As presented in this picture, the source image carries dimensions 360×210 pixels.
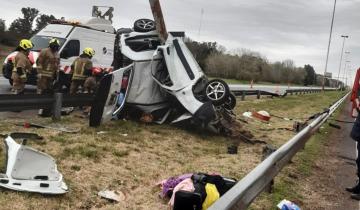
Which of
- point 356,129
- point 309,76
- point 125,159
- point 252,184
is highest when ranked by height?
point 356,129

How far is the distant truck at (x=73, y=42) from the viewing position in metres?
14.6

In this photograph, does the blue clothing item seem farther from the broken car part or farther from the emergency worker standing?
the broken car part

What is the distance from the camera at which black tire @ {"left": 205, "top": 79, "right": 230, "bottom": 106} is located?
10.8 metres

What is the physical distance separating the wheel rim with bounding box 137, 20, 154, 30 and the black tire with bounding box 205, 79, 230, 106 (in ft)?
7.30

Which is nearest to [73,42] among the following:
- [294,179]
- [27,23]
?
[294,179]

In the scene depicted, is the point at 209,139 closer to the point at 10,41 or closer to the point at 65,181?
the point at 65,181

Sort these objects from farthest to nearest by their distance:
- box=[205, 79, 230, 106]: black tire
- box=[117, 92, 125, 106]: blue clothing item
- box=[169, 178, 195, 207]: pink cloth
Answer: box=[205, 79, 230, 106]: black tire → box=[117, 92, 125, 106]: blue clothing item → box=[169, 178, 195, 207]: pink cloth

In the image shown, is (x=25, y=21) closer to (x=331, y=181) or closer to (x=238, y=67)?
(x=238, y=67)

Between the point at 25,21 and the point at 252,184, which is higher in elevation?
the point at 25,21

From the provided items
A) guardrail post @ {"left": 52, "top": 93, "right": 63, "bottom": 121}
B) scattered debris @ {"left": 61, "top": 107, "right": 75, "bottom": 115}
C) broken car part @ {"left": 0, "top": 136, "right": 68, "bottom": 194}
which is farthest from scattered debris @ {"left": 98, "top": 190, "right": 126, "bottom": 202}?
scattered debris @ {"left": 61, "top": 107, "right": 75, "bottom": 115}

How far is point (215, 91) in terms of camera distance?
10828 millimetres

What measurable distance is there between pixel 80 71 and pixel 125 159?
5645mm

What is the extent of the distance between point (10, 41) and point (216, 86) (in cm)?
3645

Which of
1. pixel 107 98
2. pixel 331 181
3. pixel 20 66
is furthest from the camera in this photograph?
pixel 20 66
